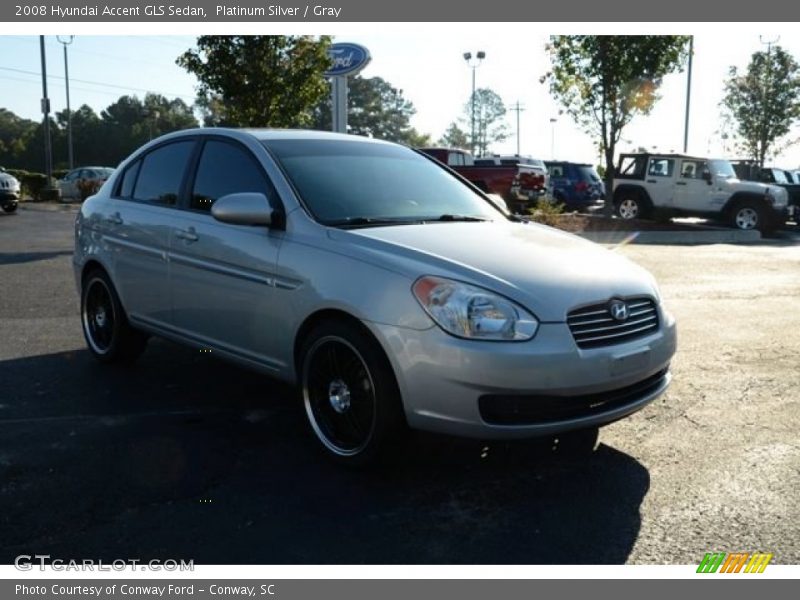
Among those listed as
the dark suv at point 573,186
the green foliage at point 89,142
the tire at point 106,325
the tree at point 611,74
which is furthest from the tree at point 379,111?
the tire at point 106,325

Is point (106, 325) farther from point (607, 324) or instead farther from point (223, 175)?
point (607, 324)

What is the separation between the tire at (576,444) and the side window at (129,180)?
3519 mm

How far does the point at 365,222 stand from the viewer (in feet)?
13.8

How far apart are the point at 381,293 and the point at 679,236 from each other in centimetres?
1577

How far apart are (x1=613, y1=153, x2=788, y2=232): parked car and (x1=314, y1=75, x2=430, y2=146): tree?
324 ft

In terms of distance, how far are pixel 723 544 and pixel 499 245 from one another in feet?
5.70

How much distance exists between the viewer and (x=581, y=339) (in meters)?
3.52

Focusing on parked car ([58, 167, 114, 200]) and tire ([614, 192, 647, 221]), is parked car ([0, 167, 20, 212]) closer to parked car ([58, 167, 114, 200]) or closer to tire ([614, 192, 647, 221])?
parked car ([58, 167, 114, 200])

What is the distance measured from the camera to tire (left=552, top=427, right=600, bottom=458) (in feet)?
13.4

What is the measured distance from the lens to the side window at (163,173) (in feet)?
17.1

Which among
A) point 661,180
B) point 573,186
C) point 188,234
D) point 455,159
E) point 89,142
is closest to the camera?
point 188,234

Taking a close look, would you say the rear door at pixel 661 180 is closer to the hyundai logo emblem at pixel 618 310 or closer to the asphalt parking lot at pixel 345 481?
the asphalt parking lot at pixel 345 481

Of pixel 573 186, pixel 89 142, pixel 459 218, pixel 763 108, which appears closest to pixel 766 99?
pixel 763 108

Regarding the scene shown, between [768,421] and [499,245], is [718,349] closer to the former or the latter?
[768,421]
